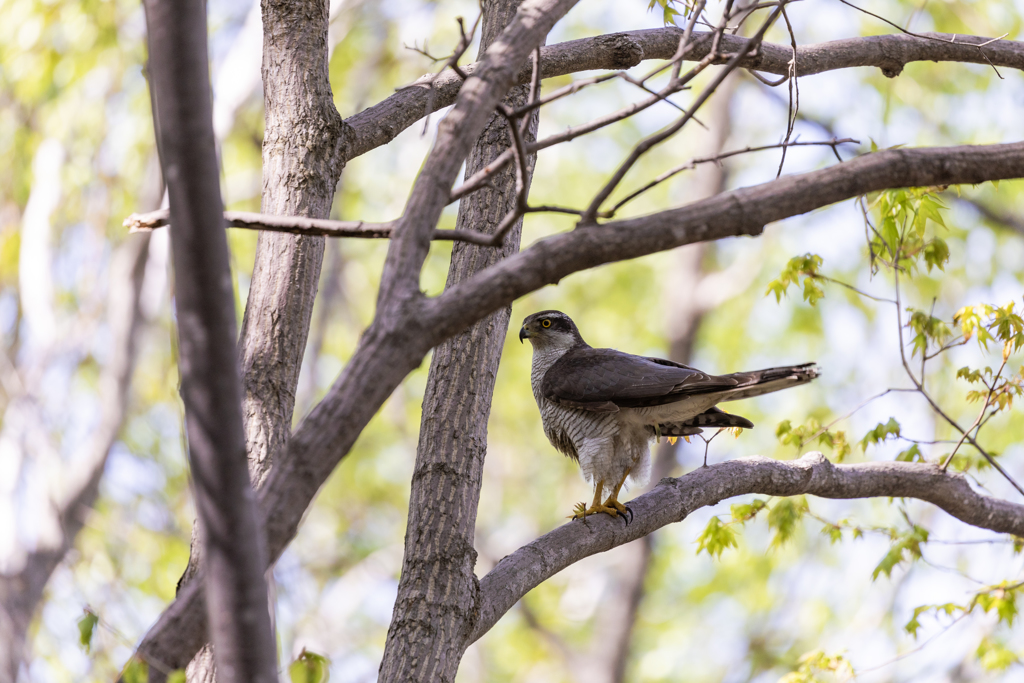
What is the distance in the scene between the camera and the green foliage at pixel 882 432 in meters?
4.79

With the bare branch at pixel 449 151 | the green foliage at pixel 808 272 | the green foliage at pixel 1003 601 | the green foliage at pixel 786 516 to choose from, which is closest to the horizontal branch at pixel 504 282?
the bare branch at pixel 449 151

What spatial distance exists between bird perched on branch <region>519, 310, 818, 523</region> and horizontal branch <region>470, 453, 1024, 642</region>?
0.26 meters

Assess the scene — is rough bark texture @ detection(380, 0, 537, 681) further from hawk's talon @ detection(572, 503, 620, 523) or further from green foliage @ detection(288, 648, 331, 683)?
green foliage @ detection(288, 648, 331, 683)

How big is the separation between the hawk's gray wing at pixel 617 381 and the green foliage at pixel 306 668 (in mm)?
2302

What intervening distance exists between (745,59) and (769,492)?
218 centimetres

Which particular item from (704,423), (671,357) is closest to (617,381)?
(704,423)

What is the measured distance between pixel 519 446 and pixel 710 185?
23.8ft

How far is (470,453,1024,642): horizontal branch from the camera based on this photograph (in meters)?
3.88

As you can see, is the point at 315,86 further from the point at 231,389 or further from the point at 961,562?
the point at 961,562

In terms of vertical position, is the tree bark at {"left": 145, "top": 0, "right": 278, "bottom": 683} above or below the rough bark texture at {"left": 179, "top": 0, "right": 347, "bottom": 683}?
below

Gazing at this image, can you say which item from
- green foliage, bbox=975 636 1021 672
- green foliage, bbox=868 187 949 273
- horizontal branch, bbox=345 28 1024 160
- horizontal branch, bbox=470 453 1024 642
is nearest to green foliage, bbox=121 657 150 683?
horizontal branch, bbox=470 453 1024 642

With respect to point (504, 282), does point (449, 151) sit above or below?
above

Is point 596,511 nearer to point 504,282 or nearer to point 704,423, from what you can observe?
point 704,423

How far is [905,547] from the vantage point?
4.76 metres
